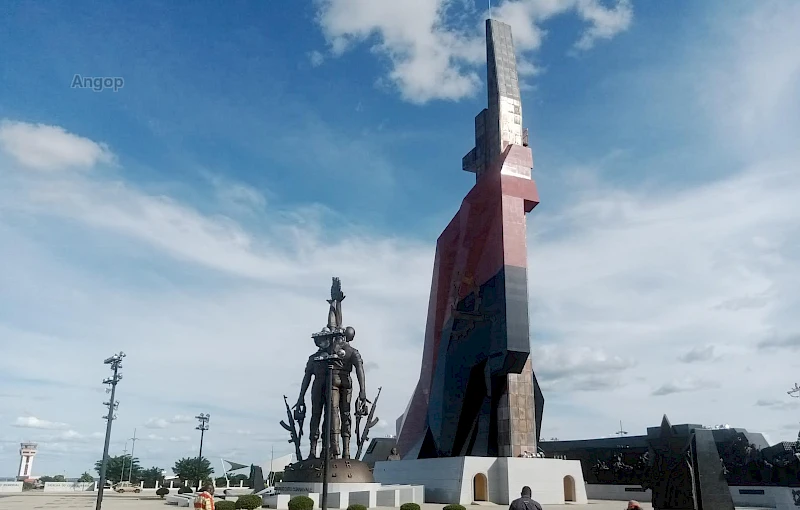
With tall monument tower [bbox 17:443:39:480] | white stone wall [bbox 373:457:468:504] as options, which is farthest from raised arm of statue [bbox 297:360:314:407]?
tall monument tower [bbox 17:443:39:480]

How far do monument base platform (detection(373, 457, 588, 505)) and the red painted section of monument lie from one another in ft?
31.7

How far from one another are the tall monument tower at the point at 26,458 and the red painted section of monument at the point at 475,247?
378ft

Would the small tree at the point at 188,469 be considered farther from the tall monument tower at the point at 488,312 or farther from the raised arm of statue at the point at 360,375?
the raised arm of statue at the point at 360,375

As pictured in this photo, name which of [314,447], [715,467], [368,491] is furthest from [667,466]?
[314,447]

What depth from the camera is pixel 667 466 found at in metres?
14.5

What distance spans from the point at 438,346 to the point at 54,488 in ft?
175

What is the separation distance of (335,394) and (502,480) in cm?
1124

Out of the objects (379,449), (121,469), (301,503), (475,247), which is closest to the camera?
(301,503)

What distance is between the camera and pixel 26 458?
13025 centimetres

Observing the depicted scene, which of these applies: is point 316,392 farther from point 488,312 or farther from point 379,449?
point 379,449

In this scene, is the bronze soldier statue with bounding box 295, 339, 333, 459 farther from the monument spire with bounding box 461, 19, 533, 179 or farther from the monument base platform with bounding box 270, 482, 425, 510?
the monument spire with bounding box 461, 19, 533, 179

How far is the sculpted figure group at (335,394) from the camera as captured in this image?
31.5 m

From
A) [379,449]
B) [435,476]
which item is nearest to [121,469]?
[379,449]

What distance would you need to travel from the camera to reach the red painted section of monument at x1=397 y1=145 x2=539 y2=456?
3927cm
